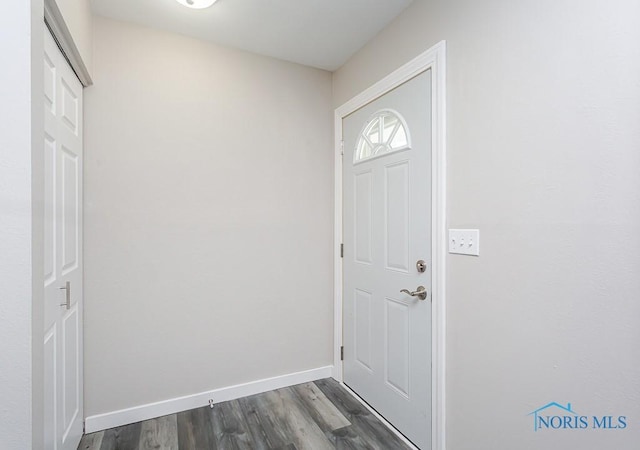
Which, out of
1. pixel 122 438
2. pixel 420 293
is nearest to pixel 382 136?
pixel 420 293

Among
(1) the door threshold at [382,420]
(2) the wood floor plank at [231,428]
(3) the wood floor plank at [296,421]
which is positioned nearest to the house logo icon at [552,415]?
(1) the door threshold at [382,420]

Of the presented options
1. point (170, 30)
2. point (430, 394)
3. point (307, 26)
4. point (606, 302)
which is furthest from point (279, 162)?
point (606, 302)

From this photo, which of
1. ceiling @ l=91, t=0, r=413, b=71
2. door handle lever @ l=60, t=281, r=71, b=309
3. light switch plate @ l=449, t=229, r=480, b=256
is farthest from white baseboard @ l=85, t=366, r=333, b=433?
ceiling @ l=91, t=0, r=413, b=71

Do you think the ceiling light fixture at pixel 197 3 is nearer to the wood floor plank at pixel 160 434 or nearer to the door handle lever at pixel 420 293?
the door handle lever at pixel 420 293

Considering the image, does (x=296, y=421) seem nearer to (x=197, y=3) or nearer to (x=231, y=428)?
(x=231, y=428)

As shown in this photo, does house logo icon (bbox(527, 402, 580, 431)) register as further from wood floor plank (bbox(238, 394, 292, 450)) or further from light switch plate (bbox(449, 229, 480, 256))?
wood floor plank (bbox(238, 394, 292, 450))

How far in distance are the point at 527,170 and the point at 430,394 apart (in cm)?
123

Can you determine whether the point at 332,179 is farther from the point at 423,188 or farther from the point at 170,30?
the point at 170,30

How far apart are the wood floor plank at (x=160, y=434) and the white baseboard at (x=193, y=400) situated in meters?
0.05

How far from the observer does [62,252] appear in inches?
58.9

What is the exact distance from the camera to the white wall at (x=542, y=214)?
0.97 meters

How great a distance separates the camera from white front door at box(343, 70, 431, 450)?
1.72 m

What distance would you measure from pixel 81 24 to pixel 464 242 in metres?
2.25

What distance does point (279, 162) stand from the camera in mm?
2422
